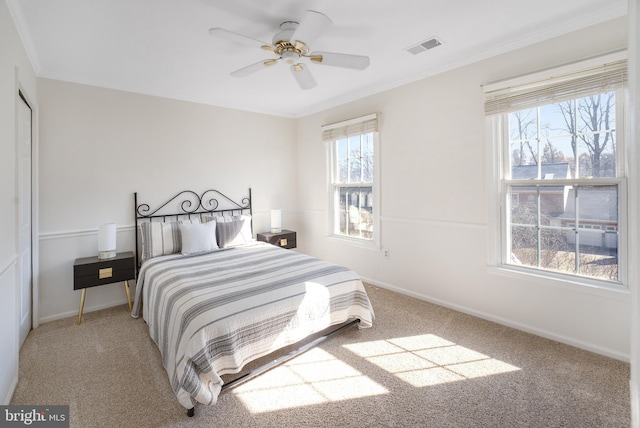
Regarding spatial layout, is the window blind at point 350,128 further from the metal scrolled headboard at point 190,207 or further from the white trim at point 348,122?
the metal scrolled headboard at point 190,207

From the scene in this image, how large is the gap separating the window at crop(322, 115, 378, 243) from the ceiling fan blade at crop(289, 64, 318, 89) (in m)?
1.25

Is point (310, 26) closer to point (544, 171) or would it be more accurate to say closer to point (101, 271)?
point (544, 171)

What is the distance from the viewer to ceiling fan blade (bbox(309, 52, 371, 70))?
7.78 feet

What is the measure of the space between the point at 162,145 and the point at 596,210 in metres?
4.46

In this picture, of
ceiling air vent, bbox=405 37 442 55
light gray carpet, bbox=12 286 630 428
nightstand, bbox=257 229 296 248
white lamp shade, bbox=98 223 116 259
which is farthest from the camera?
nightstand, bbox=257 229 296 248

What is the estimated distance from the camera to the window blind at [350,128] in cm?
392

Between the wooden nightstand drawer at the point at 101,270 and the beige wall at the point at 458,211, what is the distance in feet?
8.98

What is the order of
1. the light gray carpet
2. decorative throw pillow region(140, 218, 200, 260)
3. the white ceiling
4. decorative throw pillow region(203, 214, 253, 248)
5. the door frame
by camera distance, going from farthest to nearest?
decorative throw pillow region(203, 214, 253, 248) < decorative throw pillow region(140, 218, 200, 260) < the door frame < the white ceiling < the light gray carpet

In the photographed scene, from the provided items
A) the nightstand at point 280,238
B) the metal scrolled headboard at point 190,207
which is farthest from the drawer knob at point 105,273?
the nightstand at point 280,238

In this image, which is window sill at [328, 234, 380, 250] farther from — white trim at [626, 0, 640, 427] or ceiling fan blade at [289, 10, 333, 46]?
white trim at [626, 0, 640, 427]

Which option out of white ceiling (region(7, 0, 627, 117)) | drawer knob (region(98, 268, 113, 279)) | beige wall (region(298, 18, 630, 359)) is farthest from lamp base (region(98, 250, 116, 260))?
beige wall (region(298, 18, 630, 359))

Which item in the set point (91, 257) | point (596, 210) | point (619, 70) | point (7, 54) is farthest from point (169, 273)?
point (619, 70)

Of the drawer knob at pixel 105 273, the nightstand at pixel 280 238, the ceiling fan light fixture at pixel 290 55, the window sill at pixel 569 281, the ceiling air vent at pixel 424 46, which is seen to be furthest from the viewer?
the nightstand at pixel 280 238

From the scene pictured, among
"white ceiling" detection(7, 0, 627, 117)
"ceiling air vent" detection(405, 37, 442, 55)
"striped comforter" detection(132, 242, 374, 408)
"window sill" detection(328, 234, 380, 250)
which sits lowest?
"striped comforter" detection(132, 242, 374, 408)
